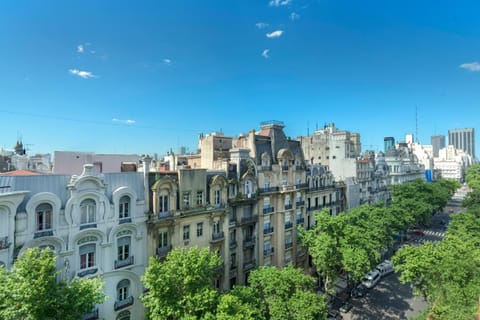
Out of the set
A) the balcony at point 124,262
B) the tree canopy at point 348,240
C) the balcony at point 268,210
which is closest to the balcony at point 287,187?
the balcony at point 268,210

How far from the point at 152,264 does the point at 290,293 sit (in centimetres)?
1387

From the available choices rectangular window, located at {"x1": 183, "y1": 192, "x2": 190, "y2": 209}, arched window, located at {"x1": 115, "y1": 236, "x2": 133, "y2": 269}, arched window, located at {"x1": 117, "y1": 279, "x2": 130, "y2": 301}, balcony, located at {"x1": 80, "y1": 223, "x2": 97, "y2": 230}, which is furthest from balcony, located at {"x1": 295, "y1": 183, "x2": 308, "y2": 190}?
balcony, located at {"x1": 80, "y1": 223, "x2": 97, "y2": 230}

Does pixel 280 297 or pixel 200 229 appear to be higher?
pixel 200 229

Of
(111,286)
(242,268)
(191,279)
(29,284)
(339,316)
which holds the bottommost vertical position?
(339,316)

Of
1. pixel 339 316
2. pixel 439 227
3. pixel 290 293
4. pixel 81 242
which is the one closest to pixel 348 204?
pixel 339 316

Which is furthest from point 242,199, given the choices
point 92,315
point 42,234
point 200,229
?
point 42,234

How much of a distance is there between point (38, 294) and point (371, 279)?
4735 centimetres

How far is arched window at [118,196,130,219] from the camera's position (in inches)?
969

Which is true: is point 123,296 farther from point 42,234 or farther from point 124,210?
point 42,234

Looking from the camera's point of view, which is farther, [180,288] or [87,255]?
[87,255]

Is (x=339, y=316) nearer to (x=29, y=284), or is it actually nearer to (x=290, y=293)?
(x=290, y=293)

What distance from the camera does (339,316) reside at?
117 ft

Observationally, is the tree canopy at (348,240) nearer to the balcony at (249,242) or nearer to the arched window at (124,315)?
the balcony at (249,242)

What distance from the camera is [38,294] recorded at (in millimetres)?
15109
